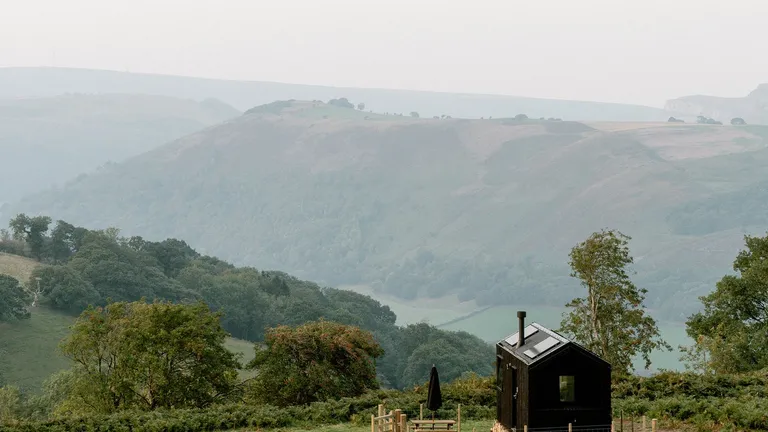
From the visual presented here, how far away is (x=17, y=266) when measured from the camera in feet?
368

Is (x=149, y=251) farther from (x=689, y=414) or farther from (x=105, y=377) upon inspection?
(x=689, y=414)

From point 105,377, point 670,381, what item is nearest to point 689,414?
point 670,381

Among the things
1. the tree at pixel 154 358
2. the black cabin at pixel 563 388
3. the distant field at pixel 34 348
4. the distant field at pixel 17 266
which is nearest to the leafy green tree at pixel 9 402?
the tree at pixel 154 358

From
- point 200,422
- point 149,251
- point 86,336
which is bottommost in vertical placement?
point 200,422

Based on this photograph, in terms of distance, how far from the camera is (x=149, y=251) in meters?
137

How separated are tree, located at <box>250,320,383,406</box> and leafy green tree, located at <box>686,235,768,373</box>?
17.8 meters

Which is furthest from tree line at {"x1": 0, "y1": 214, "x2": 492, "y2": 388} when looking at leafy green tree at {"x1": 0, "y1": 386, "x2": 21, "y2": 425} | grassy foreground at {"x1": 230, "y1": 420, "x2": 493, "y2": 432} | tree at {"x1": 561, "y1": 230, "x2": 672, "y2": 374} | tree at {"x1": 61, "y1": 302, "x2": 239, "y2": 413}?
grassy foreground at {"x1": 230, "y1": 420, "x2": 493, "y2": 432}

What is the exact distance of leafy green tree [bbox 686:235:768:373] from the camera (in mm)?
43750

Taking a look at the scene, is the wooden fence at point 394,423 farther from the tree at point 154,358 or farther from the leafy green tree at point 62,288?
the leafy green tree at point 62,288

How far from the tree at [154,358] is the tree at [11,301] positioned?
5260cm

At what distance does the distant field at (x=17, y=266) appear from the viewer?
107750mm

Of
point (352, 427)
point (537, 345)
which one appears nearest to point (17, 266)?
point (352, 427)

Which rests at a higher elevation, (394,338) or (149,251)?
(149,251)

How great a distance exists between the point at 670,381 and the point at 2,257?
100027 mm
